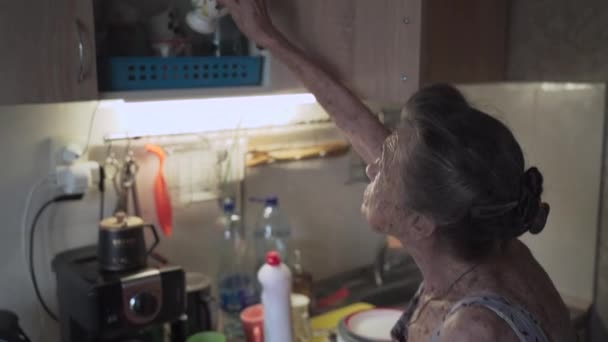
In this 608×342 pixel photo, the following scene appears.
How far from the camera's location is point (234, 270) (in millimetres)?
1736

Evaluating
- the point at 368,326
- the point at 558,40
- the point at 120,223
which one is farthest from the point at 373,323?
the point at 558,40

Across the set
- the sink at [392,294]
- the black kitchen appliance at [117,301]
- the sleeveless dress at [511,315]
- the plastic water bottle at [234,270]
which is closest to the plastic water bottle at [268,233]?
the plastic water bottle at [234,270]

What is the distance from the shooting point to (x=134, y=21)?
1.31 metres

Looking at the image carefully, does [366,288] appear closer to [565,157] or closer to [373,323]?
[373,323]

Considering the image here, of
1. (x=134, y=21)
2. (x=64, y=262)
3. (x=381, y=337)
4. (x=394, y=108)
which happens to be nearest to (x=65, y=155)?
(x=64, y=262)

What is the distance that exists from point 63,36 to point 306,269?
3.58 ft

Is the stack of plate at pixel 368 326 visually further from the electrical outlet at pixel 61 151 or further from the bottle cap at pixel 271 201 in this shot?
the electrical outlet at pixel 61 151

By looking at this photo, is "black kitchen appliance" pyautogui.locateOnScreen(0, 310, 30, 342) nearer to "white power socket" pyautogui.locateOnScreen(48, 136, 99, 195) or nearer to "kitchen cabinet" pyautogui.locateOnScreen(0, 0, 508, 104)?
"white power socket" pyautogui.locateOnScreen(48, 136, 99, 195)

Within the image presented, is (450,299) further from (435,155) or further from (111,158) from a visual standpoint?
(111,158)

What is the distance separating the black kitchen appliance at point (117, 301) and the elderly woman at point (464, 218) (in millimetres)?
457

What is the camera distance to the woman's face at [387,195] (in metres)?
1.03

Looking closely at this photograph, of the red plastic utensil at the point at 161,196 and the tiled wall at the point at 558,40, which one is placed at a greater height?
the tiled wall at the point at 558,40

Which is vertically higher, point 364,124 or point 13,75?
point 13,75

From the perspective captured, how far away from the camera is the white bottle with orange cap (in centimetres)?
147
